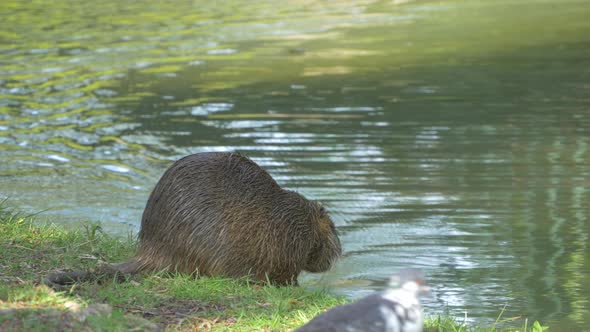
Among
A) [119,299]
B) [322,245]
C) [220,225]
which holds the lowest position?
[322,245]

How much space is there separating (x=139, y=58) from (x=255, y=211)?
8.91 meters

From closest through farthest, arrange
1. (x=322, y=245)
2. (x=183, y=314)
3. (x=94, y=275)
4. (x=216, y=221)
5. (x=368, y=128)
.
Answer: (x=183, y=314) < (x=94, y=275) < (x=216, y=221) < (x=322, y=245) < (x=368, y=128)

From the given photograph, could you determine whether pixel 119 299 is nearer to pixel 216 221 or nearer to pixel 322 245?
pixel 216 221

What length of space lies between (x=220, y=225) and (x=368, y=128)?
4.54m

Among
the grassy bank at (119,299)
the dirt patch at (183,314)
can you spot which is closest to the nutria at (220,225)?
the grassy bank at (119,299)

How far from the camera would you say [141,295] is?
4.41 meters

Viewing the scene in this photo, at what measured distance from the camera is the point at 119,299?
429cm

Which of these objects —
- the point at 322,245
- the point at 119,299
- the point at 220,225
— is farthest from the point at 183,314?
the point at 322,245

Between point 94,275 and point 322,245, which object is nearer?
point 94,275

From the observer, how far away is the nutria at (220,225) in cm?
488

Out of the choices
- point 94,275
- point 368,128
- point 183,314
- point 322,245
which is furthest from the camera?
point 368,128

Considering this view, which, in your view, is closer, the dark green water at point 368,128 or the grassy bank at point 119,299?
the grassy bank at point 119,299

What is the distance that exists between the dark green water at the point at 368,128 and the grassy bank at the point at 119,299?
37.6 inches

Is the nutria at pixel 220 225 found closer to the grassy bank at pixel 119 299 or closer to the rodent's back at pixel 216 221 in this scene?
the rodent's back at pixel 216 221
